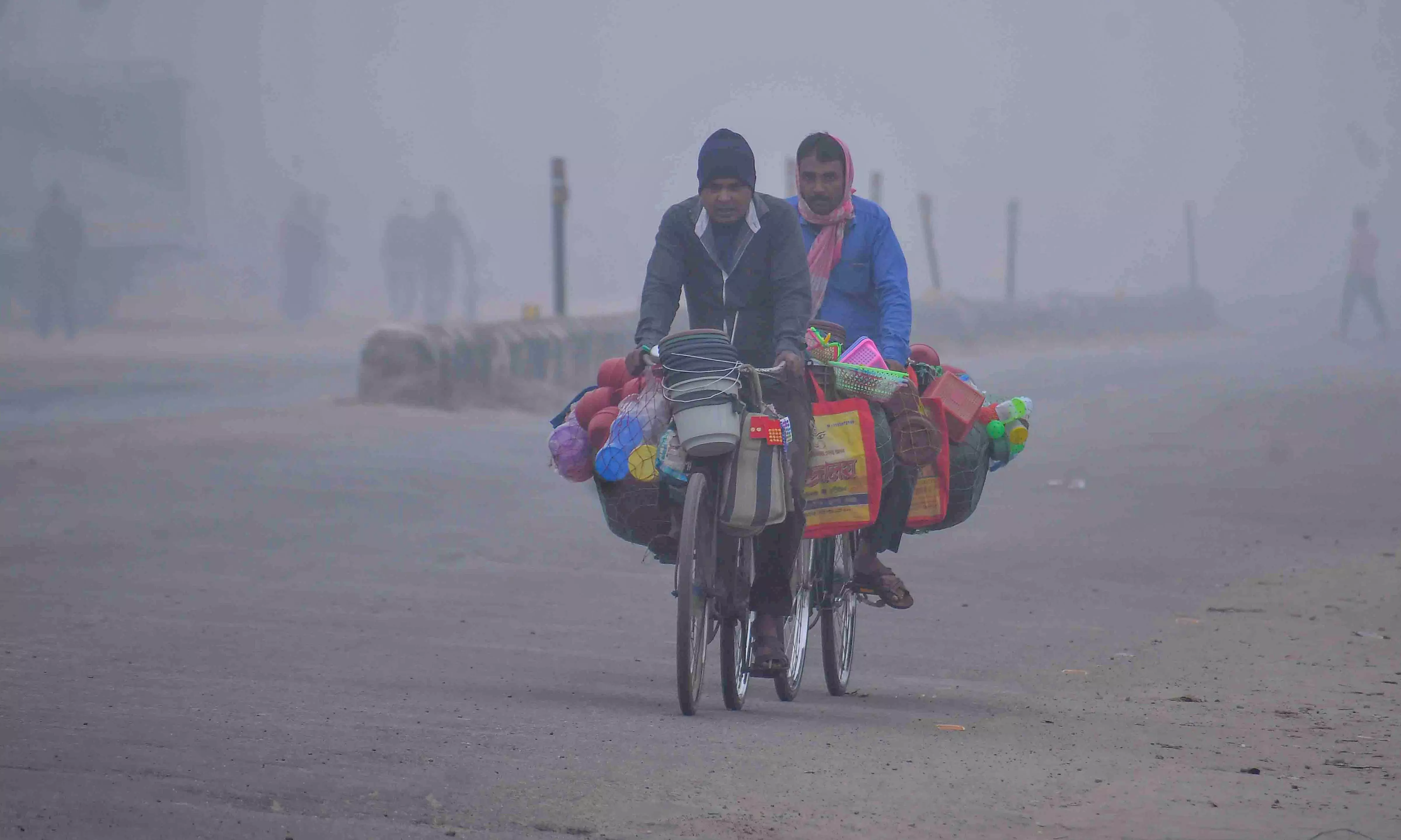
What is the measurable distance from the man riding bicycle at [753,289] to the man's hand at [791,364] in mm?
18

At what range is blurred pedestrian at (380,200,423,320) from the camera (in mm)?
41531

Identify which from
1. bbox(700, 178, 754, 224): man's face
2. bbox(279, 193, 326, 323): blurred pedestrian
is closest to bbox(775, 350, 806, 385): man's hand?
bbox(700, 178, 754, 224): man's face

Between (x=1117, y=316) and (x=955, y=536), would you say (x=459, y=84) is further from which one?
(x=955, y=536)

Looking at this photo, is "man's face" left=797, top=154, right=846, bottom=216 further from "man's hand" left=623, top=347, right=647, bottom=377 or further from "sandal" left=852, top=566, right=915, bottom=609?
"sandal" left=852, top=566, right=915, bottom=609

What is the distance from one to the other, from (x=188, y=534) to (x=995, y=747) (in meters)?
6.69

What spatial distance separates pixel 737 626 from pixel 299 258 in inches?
1556

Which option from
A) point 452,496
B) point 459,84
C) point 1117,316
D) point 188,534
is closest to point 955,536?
point 452,496

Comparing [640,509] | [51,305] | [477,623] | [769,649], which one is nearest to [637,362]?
[640,509]

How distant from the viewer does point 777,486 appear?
5922 mm

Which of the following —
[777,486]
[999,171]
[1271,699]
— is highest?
[999,171]

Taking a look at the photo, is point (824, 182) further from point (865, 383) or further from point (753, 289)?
point (865, 383)

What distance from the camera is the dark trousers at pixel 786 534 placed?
6148 mm

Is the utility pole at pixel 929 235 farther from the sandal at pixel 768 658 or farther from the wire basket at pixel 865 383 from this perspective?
the sandal at pixel 768 658

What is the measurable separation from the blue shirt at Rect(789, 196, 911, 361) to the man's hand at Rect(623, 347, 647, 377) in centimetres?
124
